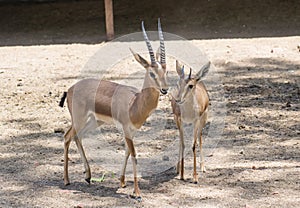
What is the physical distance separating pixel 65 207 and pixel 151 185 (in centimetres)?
88

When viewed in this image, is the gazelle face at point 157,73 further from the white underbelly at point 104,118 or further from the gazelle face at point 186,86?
the white underbelly at point 104,118

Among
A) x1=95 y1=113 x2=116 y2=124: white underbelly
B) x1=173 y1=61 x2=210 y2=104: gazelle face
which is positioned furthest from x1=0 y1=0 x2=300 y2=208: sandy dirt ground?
x1=173 y1=61 x2=210 y2=104: gazelle face

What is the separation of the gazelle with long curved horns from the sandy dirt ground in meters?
0.43

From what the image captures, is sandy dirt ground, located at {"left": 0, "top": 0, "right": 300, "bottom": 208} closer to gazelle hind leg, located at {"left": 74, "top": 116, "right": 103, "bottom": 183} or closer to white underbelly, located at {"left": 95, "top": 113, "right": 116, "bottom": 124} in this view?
gazelle hind leg, located at {"left": 74, "top": 116, "right": 103, "bottom": 183}

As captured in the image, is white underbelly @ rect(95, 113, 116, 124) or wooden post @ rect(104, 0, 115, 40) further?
wooden post @ rect(104, 0, 115, 40)

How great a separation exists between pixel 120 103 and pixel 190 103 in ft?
2.11

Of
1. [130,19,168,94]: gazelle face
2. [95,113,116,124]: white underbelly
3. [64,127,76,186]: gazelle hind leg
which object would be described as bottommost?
[64,127,76,186]: gazelle hind leg

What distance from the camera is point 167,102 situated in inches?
344

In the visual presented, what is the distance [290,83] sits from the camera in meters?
9.49

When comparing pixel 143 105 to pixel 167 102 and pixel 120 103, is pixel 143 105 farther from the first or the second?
pixel 167 102

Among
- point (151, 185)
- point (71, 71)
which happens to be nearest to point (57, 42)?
point (71, 71)

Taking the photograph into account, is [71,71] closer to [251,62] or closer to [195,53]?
[195,53]

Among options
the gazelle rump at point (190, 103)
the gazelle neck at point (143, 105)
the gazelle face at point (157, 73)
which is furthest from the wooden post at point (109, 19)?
the gazelle face at point (157, 73)

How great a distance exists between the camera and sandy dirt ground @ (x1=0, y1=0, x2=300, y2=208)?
5609 mm
